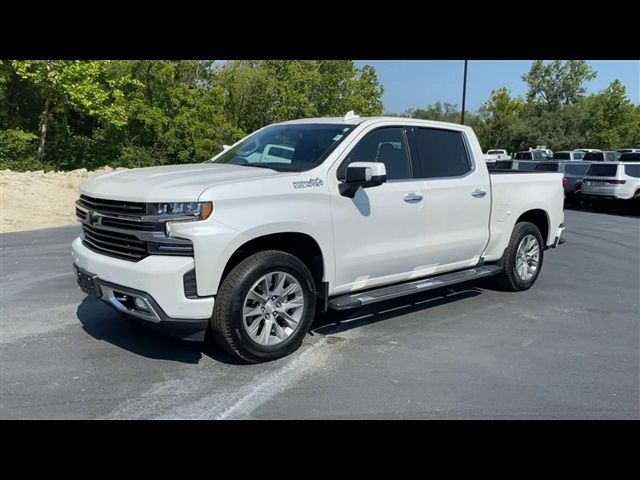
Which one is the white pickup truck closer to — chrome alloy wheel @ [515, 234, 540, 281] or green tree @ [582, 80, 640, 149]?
chrome alloy wheel @ [515, 234, 540, 281]

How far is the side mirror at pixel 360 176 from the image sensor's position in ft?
14.4

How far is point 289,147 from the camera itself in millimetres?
5047

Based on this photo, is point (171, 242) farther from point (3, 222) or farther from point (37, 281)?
point (3, 222)

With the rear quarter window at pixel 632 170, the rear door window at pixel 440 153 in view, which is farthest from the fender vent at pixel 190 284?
the rear quarter window at pixel 632 170

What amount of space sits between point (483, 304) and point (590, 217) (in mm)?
11348

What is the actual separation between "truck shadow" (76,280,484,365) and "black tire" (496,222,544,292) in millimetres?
355

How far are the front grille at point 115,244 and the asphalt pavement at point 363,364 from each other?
0.91 m

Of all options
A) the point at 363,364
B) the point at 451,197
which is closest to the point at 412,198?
the point at 451,197

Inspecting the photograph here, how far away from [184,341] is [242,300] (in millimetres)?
1103

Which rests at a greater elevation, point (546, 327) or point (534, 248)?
point (534, 248)

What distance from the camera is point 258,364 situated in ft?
14.2

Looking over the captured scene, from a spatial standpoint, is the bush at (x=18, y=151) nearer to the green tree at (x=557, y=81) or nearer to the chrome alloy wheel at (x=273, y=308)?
the chrome alloy wheel at (x=273, y=308)
